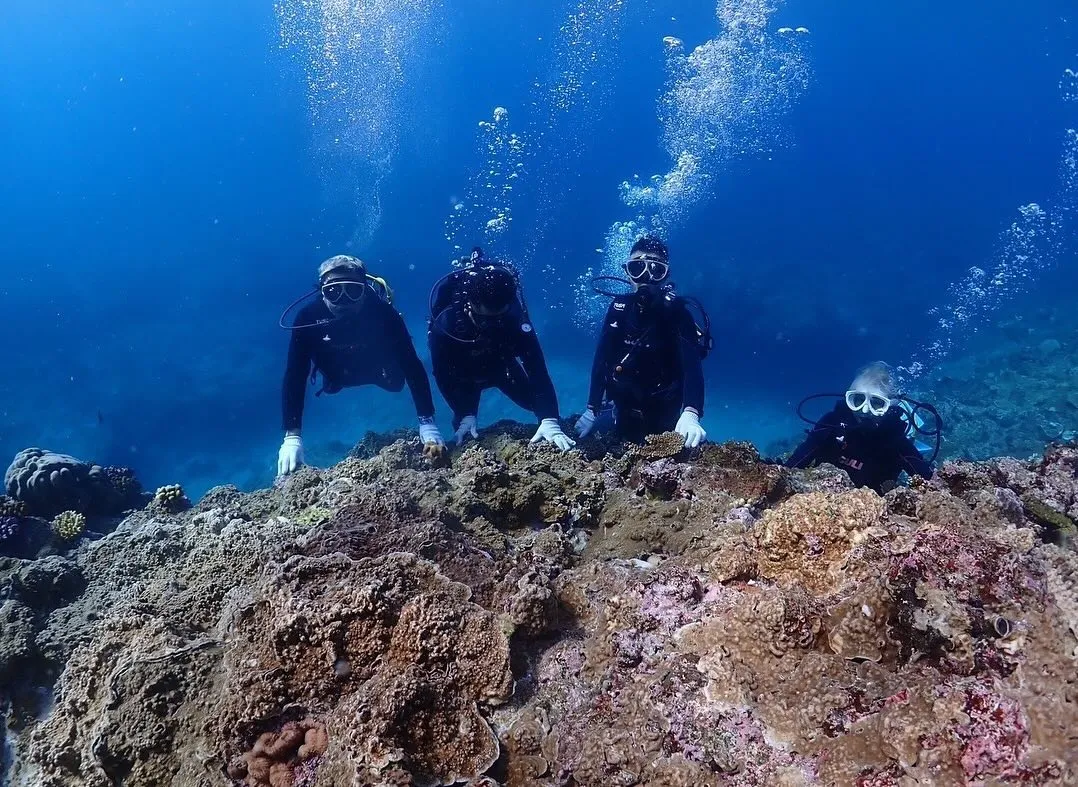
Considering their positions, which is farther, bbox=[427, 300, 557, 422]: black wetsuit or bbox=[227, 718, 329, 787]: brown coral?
bbox=[427, 300, 557, 422]: black wetsuit

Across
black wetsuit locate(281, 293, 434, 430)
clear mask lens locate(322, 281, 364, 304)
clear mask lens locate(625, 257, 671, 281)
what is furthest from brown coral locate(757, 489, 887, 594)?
clear mask lens locate(322, 281, 364, 304)

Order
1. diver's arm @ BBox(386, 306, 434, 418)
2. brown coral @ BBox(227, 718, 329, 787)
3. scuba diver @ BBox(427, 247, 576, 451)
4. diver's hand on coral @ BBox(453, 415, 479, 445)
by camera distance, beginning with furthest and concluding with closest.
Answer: diver's arm @ BBox(386, 306, 434, 418) → diver's hand on coral @ BBox(453, 415, 479, 445) → scuba diver @ BBox(427, 247, 576, 451) → brown coral @ BBox(227, 718, 329, 787)

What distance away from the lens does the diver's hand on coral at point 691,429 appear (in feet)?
20.9

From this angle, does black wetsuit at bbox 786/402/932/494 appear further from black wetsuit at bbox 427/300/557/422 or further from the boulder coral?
the boulder coral

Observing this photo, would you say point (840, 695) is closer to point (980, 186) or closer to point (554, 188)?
point (554, 188)

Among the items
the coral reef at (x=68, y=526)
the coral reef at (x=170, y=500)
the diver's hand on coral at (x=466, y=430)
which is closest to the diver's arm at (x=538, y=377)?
the diver's hand on coral at (x=466, y=430)

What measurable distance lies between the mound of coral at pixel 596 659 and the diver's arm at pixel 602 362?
14.9 feet

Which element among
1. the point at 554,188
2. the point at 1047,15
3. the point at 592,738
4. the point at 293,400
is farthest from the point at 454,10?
the point at 592,738

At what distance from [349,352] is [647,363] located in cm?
451

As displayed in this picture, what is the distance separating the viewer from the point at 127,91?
113938 mm

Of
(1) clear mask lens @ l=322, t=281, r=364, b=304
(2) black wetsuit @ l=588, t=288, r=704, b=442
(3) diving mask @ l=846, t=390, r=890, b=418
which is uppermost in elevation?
(1) clear mask lens @ l=322, t=281, r=364, b=304

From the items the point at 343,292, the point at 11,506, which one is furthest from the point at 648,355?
the point at 11,506

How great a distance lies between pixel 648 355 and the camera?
26.2 ft

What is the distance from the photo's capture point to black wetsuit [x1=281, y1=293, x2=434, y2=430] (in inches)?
313
